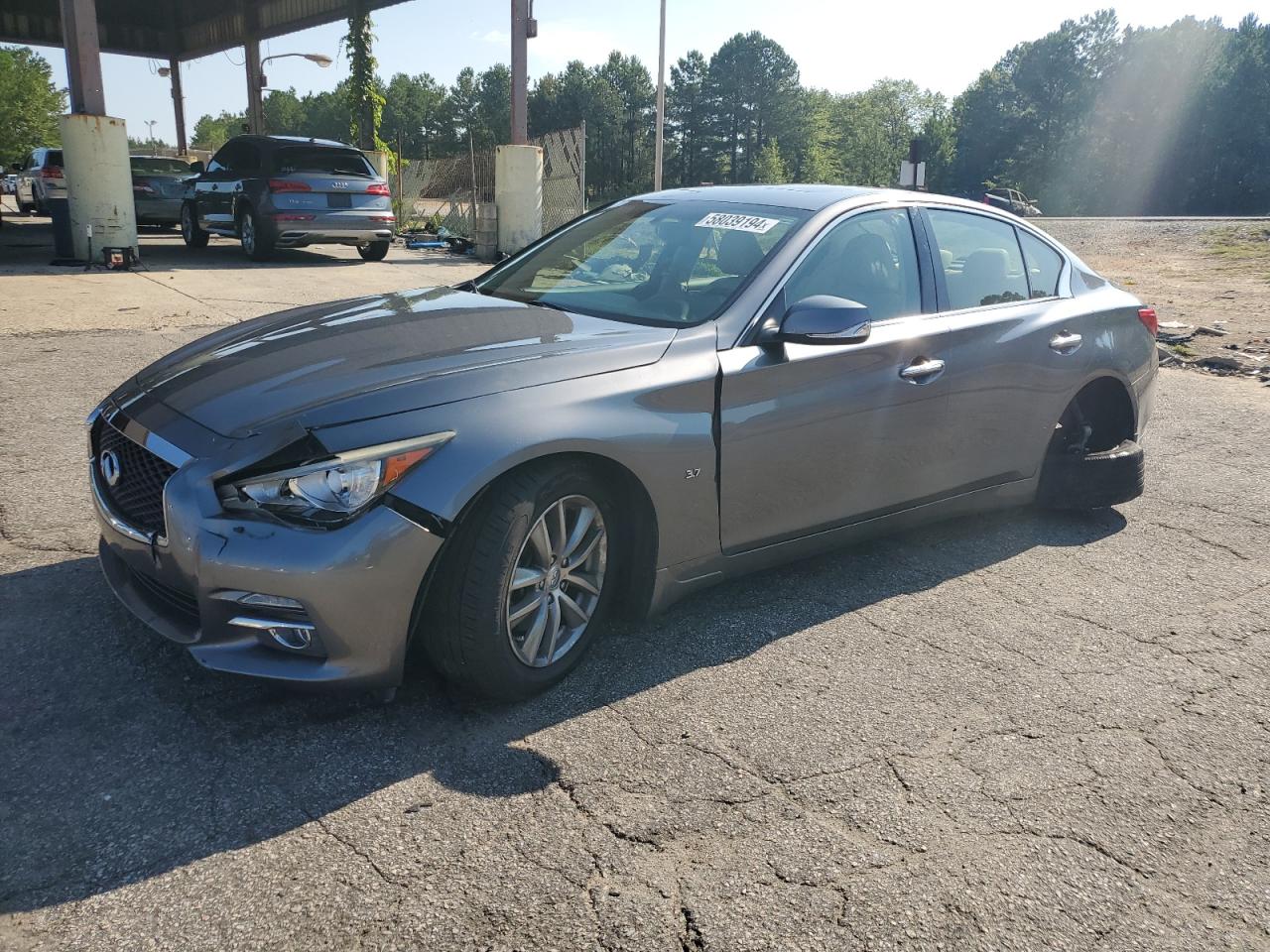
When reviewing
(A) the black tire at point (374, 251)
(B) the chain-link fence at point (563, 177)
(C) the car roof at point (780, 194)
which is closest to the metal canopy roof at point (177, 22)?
(B) the chain-link fence at point (563, 177)

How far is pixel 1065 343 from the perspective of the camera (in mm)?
4762

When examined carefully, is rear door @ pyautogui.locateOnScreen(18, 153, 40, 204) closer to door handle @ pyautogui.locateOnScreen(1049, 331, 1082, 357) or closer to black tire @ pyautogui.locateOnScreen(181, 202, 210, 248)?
black tire @ pyautogui.locateOnScreen(181, 202, 210, 248)

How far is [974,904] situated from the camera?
2.43 meters

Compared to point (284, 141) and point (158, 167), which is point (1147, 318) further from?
point (158, 167)

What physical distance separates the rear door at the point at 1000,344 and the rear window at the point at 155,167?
17.9 m

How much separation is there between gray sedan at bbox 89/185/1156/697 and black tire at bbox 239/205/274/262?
1128 cm

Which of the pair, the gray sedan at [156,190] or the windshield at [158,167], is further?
the windshield at [158,167]

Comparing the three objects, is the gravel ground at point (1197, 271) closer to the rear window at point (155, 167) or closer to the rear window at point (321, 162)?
the rear window at point (321, 162)

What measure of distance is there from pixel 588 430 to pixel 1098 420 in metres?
3.26

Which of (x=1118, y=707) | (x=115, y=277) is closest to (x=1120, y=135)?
(x=115, y=277)

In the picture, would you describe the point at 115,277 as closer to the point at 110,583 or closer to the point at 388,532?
the point at 110,583

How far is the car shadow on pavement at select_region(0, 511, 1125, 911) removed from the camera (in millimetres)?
2504

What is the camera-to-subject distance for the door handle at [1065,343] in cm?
473

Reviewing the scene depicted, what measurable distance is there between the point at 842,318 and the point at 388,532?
1755mm
